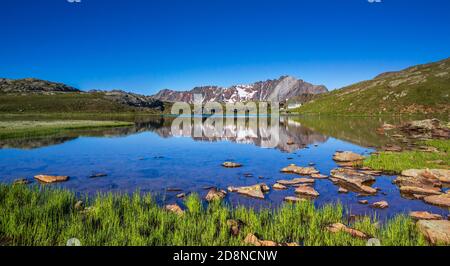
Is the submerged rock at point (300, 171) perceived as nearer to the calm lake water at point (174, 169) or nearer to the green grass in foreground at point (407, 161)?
the calm lake water at point (174, 169)

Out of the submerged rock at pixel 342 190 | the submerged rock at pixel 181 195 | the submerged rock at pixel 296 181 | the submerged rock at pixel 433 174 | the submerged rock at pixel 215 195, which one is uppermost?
the submerged rock at pixel 433 174

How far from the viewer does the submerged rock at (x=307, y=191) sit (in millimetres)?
20125

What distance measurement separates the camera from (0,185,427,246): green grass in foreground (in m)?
11.4

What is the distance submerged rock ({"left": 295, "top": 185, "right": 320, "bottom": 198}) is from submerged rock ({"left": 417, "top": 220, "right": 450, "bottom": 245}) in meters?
7.54

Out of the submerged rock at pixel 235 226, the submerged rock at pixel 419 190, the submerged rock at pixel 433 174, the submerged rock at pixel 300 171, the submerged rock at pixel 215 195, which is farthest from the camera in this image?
the submerged rock at pixel 300 171

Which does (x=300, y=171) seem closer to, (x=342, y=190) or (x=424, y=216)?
(x=342, y=190)

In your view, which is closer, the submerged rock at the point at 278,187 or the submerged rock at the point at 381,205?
the submerged rock at the point at 381,205

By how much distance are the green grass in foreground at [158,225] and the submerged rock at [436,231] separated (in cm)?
39

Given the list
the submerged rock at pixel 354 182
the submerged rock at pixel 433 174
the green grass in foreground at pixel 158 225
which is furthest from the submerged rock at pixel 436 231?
the submerged rock at pixel 433 174

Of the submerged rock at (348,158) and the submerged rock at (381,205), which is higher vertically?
the submerged rock at (348,158)

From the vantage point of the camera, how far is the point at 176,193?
2097 centimetres

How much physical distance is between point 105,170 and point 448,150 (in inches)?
1558
